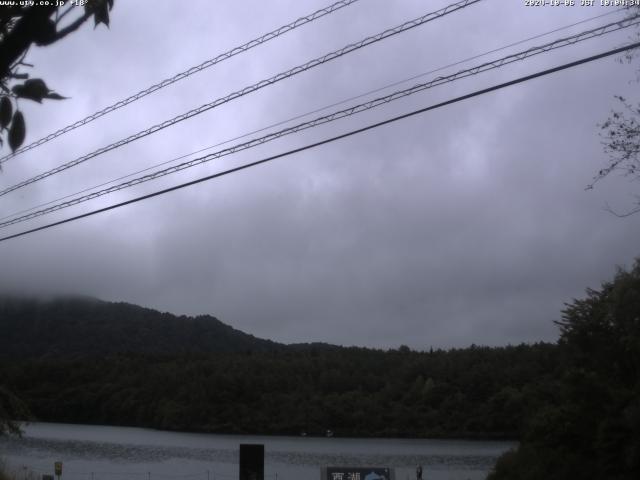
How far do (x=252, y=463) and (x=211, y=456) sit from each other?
2850cm

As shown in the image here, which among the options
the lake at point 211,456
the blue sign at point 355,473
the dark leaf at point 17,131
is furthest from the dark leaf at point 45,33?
the lake at point 211,456

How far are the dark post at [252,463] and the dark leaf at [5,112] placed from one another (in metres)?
17.9

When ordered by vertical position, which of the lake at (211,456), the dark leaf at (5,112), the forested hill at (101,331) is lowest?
the lake at (211,456)

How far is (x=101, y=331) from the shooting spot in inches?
2901

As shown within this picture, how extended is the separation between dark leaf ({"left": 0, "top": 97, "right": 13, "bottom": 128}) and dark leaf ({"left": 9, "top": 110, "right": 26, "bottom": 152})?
6cm

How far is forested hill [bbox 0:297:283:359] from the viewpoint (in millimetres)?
49169

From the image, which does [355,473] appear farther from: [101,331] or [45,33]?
[101,331]

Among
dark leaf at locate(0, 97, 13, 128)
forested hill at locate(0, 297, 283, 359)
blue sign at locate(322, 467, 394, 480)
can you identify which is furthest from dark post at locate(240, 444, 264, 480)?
forested hill at locate(0, 297, 283, 359)

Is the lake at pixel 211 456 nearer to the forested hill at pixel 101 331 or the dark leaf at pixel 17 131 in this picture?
the forested hill at pixel 101 331

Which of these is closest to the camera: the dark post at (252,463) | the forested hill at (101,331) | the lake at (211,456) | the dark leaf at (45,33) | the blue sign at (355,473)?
the dark leaf at (45,33)

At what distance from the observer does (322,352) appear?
8856 cm

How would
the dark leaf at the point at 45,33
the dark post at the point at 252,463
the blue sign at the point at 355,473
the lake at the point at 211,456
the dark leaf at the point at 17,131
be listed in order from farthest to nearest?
the lake at the point at 211,456, the dark post at the point at 252,463, the blue sign at the point at 355,473, the dark leaf at the point at 17,131, the dark leaf at the point at 45,33

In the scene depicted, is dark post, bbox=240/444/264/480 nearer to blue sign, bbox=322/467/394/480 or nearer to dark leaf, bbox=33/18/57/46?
blue sign, bbox=322/467/394/480

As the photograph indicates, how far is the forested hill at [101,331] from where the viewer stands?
49169 mm
